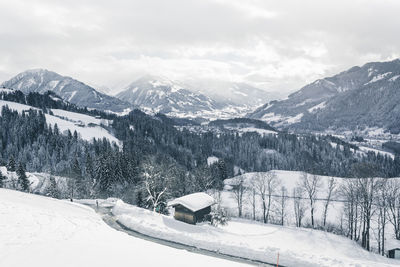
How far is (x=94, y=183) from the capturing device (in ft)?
280

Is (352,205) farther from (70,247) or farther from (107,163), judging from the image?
(107,163)

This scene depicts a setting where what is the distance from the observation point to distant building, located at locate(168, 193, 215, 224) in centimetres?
5059

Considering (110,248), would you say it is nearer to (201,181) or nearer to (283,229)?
(283,229)

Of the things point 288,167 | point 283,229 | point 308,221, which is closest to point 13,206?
point 283,229

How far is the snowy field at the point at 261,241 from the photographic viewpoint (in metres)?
23.6

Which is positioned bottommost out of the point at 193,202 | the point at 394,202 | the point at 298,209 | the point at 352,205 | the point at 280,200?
the point at 280,200

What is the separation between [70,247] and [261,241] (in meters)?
21.0

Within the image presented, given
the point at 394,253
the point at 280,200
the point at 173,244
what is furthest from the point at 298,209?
the point at 173,244

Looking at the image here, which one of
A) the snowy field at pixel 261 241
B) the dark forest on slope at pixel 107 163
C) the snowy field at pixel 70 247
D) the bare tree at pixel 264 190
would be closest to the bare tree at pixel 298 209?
the bare tree at pixel 264 190

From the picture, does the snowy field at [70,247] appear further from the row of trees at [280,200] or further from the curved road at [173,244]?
the row of trees at [280,200]

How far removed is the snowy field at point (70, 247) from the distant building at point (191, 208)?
23.2 meters

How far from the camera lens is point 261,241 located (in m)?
31.7

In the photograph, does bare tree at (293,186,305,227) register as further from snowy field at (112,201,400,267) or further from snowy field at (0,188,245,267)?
snowy field at (0,188,245,267)

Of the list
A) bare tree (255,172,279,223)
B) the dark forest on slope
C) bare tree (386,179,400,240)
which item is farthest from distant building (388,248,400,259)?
bare tree (255,172,279,223)
